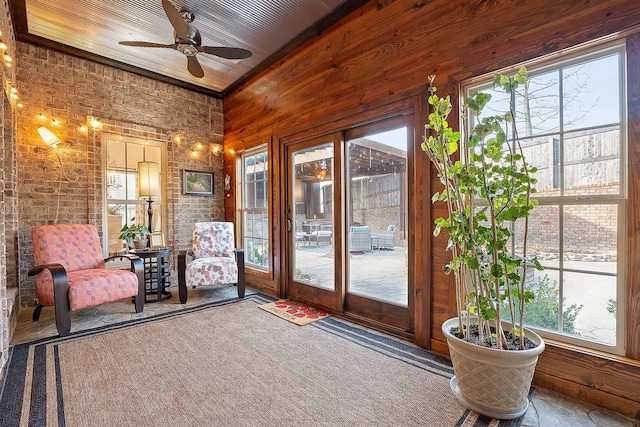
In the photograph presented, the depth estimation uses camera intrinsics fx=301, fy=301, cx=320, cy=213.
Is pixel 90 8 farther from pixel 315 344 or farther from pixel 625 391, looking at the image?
pixel 625 391

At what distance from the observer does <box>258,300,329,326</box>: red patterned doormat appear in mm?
3091

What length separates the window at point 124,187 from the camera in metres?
4.25

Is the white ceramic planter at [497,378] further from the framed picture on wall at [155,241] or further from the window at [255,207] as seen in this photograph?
the framed picture on wall at [155,241]

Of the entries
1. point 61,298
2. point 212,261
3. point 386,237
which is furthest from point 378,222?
point 61,298

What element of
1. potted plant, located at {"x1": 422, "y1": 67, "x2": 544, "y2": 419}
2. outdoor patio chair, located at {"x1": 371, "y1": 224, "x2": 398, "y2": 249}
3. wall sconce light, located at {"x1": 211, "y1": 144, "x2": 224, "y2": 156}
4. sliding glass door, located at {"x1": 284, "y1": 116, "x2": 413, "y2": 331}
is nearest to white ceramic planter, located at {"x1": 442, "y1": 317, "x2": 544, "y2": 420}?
potted plant, located at {"x1": 422, "y1": 67, "x2": 544, "y2": 419}

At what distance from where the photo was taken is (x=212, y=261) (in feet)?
12.6

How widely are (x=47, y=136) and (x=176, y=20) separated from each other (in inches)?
92.9

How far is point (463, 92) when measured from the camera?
7.44 ft

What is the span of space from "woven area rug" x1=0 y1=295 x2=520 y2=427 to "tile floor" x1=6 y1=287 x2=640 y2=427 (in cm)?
20

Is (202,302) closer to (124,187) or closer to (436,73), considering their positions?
(124,187)

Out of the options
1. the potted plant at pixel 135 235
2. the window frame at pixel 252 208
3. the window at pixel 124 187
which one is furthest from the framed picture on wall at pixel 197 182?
the potted plant at pixel 135 235

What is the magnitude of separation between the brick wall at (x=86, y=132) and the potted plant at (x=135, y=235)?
22.7 inches

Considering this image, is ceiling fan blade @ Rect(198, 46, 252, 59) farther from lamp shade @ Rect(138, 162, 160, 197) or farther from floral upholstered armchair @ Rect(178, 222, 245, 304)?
floral upholstered armchair @ Rect(178, 222, 245, 304)

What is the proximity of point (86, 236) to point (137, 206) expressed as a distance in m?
1.11
